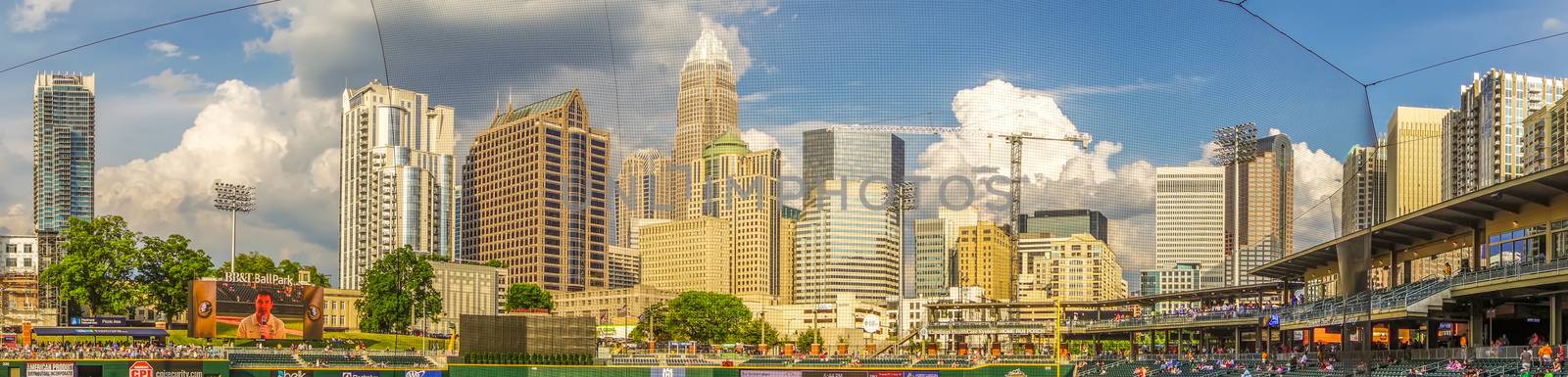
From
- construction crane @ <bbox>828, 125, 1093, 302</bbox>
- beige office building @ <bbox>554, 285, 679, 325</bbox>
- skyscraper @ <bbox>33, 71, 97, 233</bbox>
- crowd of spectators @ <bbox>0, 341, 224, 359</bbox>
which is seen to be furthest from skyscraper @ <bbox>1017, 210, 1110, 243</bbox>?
skyscraper @ <bbox>33, 71, 97, 233</bbox>

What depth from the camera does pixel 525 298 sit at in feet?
264

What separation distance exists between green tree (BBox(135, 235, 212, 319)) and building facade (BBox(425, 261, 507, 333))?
39.3 ft

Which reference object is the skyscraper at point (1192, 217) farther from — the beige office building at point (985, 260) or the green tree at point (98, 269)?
the green tree at point (98, 269)

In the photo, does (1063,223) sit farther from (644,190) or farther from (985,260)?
(985,260)

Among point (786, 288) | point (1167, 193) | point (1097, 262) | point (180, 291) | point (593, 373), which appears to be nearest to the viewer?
point (593, 373)

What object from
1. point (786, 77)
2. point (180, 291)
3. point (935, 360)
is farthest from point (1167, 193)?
point (180, 291)

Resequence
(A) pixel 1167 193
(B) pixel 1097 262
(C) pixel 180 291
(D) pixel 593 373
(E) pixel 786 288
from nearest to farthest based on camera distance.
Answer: (D) pixel 593 373, (A) pixel 1167 193, (C) pixel 180 291, (B) pixel 1097 262, (E) pixel 786 288

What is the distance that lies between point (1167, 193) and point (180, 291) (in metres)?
43.4

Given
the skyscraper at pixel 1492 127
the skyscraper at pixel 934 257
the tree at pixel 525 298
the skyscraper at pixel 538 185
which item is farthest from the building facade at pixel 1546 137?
the tree at pixel 525 298

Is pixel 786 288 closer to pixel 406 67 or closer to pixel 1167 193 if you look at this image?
pixel 1167 193

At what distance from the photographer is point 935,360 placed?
142 ft

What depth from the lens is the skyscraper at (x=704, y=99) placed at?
31109 millimetres

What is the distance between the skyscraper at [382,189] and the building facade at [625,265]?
275 ft

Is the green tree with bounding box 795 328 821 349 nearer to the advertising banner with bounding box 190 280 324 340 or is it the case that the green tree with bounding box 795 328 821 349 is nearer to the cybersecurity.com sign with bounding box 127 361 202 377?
the advertising banner with bounding box 190 280 324 340
